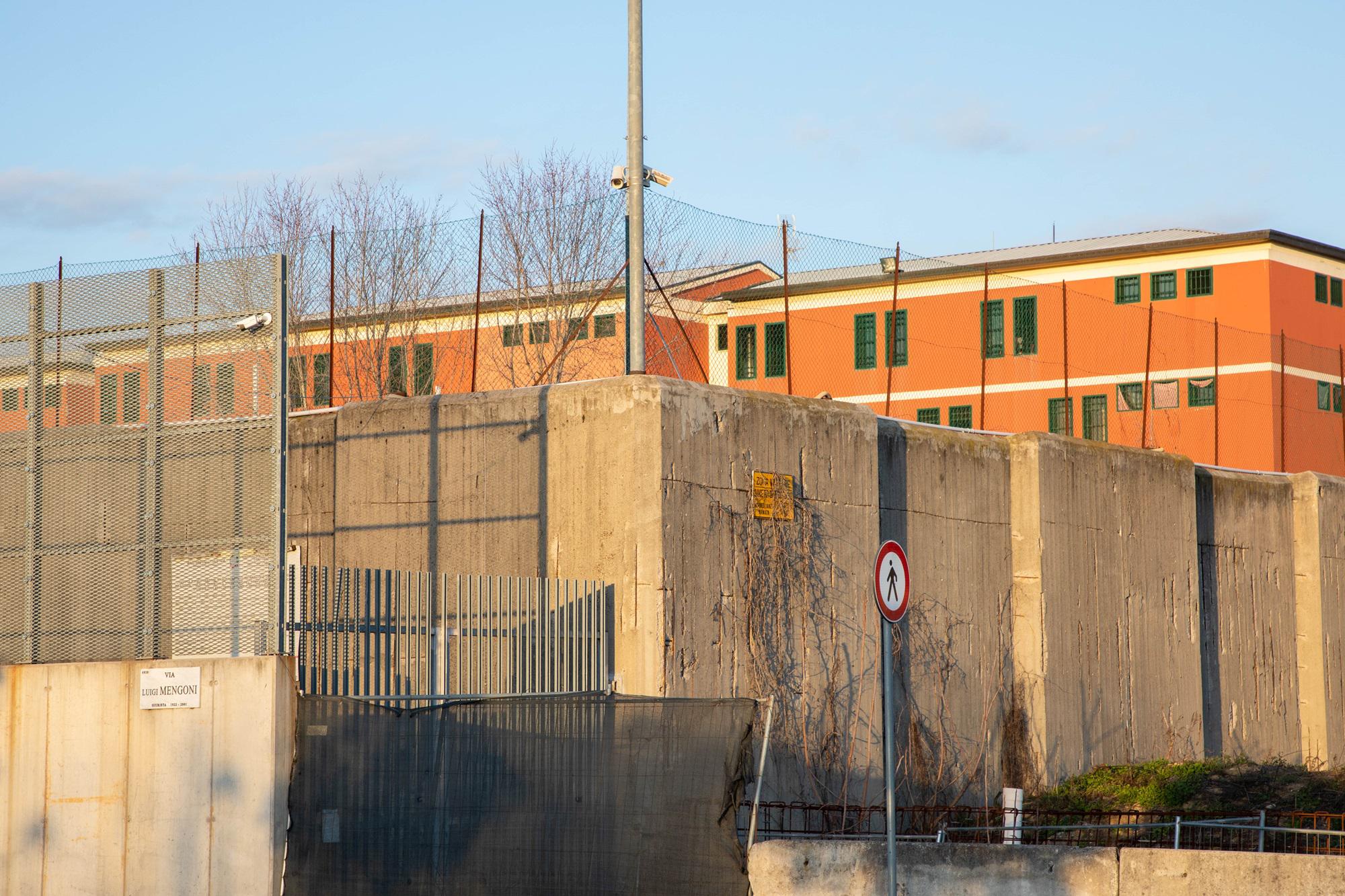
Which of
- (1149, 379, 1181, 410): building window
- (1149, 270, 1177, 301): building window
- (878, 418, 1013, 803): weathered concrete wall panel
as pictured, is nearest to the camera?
(878, 418, 1013, 803): weathered concrete wall panel

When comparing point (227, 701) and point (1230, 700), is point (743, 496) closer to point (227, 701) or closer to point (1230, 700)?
point (227, 701)

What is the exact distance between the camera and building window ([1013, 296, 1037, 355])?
44.8 m

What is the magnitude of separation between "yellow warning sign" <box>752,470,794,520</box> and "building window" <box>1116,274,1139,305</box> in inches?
1366

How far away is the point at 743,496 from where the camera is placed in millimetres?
14875

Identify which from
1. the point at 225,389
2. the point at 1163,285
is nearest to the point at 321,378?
the point at 225,389

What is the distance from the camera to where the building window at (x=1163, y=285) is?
47.2 meters

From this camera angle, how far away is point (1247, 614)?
22906mm

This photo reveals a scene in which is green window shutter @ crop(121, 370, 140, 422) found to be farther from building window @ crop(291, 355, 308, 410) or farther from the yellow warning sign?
building window @ crop(291, 355, 308, 410)

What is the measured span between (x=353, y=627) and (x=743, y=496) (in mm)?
4422

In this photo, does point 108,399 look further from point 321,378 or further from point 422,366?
point 422,366

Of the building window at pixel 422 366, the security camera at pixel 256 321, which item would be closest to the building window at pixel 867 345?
the building window at pixel 422 366

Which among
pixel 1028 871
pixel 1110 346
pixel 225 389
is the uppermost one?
pixel 1110 346

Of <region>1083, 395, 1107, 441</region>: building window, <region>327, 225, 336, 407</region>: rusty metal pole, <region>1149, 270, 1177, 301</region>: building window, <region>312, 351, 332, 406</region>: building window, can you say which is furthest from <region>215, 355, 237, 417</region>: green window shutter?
<region>1149, 270, 1177, 301</region>: building window

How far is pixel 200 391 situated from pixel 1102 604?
458 inches
